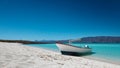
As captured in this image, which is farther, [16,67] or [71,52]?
[71,52]

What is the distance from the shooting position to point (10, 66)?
16.2ft

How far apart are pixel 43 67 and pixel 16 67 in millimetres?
989

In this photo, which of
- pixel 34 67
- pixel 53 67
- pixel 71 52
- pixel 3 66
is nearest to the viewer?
pixel 3 66

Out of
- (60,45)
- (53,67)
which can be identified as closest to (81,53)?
(60,45)

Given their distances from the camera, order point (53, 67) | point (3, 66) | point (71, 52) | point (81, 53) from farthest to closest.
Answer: point (81, 53), point (71, 52), point (53, 67), point (3, 66)

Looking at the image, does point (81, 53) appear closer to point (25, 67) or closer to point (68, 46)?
point (68, 46)

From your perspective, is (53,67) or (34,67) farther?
(53,67)

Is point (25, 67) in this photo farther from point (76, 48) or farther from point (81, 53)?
point (81, 53)

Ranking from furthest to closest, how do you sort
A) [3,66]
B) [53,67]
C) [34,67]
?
[53,67] → [34,67] → [3,66]

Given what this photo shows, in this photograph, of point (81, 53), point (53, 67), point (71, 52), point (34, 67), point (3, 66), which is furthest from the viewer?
point (81, 53)

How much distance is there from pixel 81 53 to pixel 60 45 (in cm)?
257

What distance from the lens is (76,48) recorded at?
15219 millimetres

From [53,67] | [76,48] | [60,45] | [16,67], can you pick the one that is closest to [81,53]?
[76,48]

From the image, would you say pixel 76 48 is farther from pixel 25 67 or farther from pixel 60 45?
pixel 25 67
